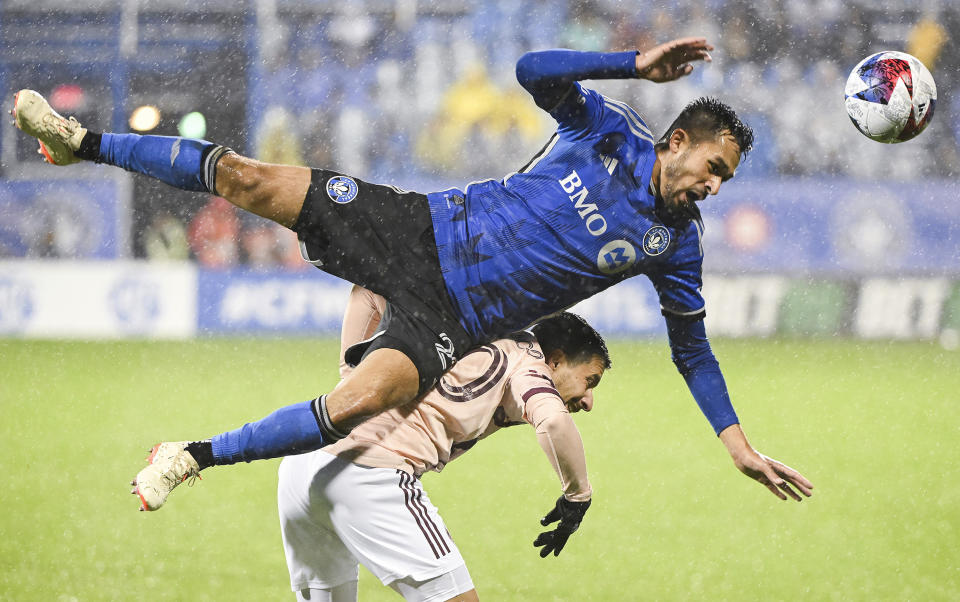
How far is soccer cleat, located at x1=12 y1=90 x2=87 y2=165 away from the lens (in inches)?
132

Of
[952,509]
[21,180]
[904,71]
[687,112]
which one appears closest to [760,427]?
[952,509]

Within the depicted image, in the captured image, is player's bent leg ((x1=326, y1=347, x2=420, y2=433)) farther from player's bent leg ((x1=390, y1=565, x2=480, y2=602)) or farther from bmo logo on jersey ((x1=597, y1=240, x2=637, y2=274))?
bmo logo on jersey ((x1=597, y1=240, x2=637, y2=274))

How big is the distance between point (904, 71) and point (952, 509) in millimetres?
2662

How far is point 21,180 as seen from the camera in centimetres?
1162

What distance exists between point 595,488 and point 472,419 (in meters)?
3.19

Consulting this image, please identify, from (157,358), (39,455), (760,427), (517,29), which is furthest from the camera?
(517,29)

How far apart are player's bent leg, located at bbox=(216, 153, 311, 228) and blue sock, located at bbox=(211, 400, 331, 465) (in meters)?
0.63

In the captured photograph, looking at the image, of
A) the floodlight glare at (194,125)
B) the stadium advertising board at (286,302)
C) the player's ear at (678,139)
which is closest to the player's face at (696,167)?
the player's ear at (678,139)

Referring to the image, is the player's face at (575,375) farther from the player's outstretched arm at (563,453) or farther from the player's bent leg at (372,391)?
the player's bent leg at (372,391)

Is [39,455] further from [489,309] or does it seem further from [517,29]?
[517,29]

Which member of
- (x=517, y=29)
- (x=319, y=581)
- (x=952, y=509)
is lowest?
(x=952, y=509)

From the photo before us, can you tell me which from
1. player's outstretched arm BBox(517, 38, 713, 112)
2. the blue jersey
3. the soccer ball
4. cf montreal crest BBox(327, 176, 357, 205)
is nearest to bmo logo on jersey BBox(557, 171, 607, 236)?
the blue jersey

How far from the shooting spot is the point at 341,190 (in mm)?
3389

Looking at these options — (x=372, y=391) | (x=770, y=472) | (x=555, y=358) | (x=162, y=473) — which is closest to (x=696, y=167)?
(x=555, y=358)
